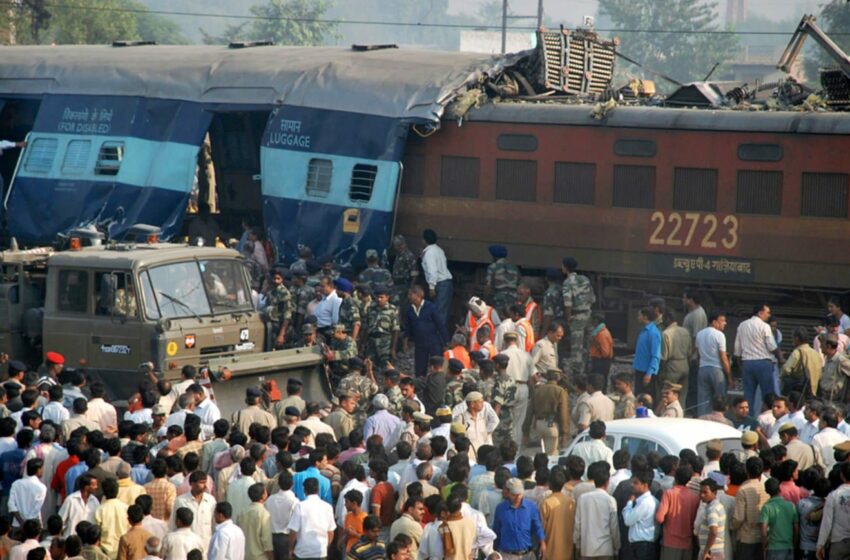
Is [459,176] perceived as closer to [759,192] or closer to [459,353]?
[759,192]

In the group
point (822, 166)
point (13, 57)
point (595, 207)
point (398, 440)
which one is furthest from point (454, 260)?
point (13, 57)

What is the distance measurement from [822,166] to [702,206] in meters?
1.61

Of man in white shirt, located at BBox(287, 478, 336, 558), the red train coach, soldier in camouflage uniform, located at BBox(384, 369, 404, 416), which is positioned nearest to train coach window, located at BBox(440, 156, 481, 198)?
the red train coach

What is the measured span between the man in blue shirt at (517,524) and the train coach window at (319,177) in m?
10.7

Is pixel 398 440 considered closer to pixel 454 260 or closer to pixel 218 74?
pixel 454 260

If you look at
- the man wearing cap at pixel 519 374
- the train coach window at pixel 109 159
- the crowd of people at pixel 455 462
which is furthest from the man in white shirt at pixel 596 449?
the train coach window at pixel 109 159

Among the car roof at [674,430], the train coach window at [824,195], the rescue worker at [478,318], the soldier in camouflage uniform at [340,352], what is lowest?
the car roof at [674,430]

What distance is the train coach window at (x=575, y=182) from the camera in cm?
1986

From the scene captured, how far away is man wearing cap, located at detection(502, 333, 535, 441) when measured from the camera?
16047 mm

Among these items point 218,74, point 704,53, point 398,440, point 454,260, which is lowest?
point 398,440

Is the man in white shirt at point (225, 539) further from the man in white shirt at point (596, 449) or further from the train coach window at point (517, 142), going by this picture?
the train coach window at point (517, 142)

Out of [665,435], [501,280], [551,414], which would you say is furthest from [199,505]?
[501,280]

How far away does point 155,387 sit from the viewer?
15.8 metres

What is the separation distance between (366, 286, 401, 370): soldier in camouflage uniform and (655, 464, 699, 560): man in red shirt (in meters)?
7.25
